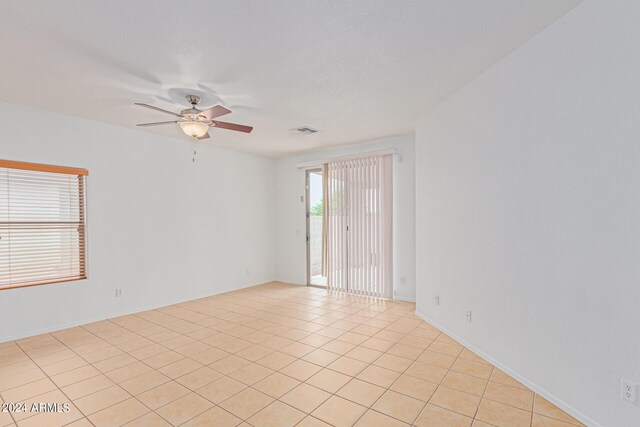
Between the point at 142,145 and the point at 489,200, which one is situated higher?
the point at 142,145

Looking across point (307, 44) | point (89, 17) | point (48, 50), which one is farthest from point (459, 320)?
point (48, 50)

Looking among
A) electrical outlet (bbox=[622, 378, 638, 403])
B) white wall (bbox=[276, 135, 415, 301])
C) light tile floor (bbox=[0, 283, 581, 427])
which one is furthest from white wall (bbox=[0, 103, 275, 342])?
electrical outlet (bbox=[622, 378, 638, 403])

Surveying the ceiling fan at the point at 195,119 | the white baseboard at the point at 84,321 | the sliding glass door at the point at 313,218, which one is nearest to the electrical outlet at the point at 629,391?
the ceiling fan at the point at 195,119

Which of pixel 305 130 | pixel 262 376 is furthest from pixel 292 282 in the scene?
pixel 262 376

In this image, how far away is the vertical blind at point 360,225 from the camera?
5.16 metres

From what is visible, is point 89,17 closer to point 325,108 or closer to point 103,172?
point 325,108

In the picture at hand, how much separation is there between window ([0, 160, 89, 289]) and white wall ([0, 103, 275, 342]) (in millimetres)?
110

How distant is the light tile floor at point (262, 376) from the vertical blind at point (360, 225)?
45.4 inches

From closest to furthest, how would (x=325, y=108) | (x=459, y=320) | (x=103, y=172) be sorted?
1. (x=459, y=320)
2. (x=325, y=108)
3. (x=103, y=172)

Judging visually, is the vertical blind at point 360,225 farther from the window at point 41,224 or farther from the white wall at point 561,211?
the window at point 41,224

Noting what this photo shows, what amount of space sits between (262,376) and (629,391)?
245 cm

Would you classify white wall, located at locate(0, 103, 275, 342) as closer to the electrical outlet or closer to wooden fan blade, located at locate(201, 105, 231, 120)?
wooden fan blade, located at locate(201, 105, 231, 120)

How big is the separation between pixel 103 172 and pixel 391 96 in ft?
12.8

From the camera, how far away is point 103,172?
423 cm
